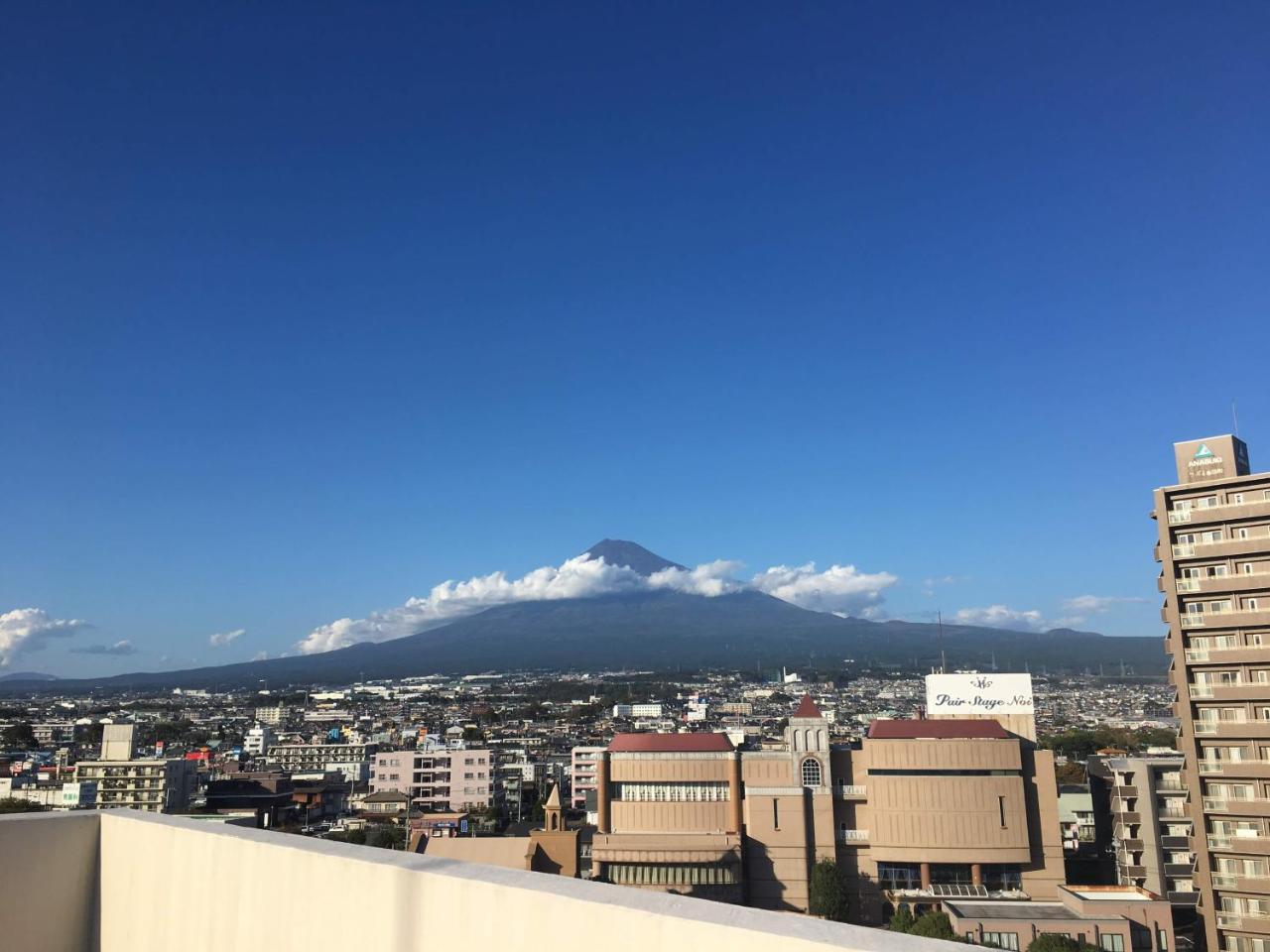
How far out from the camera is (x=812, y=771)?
97.2 ft

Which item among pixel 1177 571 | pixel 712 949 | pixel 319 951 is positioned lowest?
pixel 319 951

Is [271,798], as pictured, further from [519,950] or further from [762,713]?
[762,713]

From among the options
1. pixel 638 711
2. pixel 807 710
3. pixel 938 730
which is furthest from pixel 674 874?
pixel 638 711

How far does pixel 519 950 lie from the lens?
2.20 meters

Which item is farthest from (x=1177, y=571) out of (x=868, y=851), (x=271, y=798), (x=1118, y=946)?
(x=271, y=798)

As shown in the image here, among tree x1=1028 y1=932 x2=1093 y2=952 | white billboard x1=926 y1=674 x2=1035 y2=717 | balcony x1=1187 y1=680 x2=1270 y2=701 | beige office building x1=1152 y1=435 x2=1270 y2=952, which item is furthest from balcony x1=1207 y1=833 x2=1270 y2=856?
white billboard x1=926 y1=674 x2=1035 y2=717

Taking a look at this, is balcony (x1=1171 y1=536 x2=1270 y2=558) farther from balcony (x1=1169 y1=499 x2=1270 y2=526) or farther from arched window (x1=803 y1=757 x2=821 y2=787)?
arched window (x1=803 y1=757 x2=821 y2=787)

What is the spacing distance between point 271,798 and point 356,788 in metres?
10.3

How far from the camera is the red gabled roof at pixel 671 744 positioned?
3022cm

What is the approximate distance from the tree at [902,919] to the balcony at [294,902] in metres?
21.0

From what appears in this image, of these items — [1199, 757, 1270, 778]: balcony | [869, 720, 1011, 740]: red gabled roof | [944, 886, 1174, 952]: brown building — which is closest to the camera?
[1199, 757, 1270, 778]: balcony

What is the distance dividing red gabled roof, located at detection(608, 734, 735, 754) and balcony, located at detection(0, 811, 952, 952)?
91.8 ft

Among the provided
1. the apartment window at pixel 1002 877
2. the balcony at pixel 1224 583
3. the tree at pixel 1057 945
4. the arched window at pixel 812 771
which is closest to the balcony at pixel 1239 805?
the tree at pixel 1057 945

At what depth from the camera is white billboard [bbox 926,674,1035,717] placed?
1268 inches
